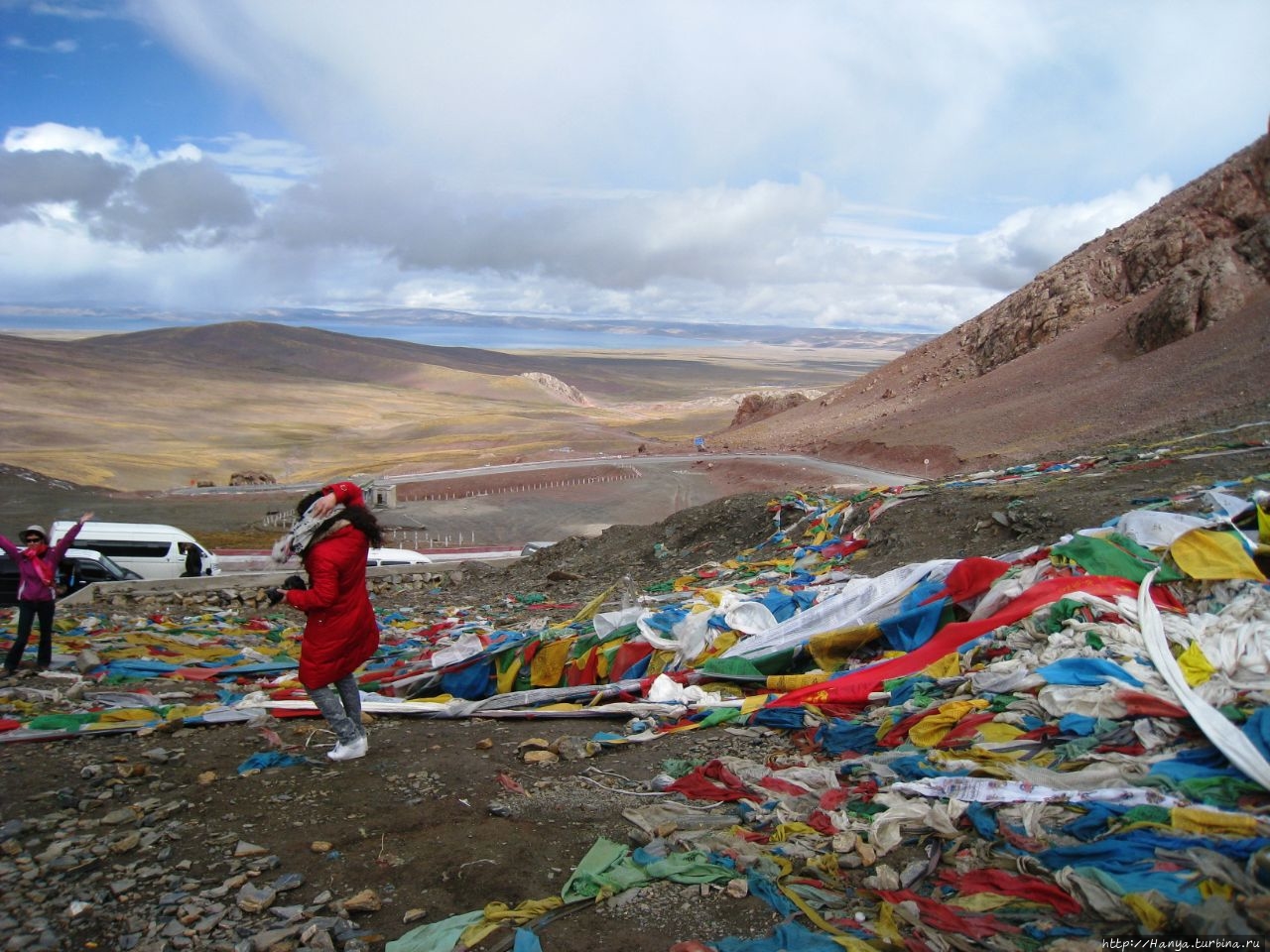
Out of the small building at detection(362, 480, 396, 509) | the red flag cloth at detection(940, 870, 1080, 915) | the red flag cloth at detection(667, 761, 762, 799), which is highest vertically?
the red flag cloth at detection(940, 870, 1080, 915)

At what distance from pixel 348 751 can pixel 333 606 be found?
0.92 metres

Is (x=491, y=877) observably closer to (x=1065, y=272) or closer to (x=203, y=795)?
(x=203, y=795)

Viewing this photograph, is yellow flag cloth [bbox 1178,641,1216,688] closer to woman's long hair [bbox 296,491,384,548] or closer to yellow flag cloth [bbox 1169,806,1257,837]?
yellow flag cloth [bbox 1169,806,1257,837]

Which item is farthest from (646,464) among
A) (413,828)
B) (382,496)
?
(413,828)

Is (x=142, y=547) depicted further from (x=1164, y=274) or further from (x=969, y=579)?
(x=1164, y=274)

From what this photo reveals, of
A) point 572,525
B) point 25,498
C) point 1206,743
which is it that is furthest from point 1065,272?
point 1206,743

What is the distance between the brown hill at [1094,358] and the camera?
120 ft

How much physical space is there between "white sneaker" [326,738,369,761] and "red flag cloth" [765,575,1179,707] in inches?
103

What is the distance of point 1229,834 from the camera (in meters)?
3.61

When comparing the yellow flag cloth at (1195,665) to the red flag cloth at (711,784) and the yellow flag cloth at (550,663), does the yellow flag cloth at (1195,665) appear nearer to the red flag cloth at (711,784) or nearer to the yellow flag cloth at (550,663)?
the red flag cloth at (711,784)

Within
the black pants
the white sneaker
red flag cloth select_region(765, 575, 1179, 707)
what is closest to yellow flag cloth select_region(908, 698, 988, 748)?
red flag cloth select_region(765, 575, 1179, 707)

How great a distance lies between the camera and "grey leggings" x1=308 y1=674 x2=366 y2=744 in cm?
550

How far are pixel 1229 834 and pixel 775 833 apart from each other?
180 cm

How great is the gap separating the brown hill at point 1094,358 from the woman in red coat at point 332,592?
90.0 feet
